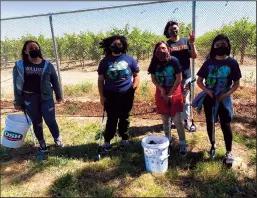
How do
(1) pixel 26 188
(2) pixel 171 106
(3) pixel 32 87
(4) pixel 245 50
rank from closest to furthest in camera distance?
1. (1) pixel 26 188
2. (2) pixel 171 106
3. (3) pixel 32 87
4. (4) pixel 245 50

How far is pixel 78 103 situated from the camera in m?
7.84

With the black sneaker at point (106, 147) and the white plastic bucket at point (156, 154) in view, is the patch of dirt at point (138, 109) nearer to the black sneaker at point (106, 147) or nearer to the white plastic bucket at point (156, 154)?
the black sneaker at point (106, 147)

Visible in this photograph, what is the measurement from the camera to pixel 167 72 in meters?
4.32

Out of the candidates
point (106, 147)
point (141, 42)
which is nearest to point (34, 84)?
point (106, 147)

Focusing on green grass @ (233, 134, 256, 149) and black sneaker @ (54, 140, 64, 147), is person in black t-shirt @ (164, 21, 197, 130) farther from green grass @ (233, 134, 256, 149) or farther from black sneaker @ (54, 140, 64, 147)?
black sneaker @ (54, 140, 64, 147)

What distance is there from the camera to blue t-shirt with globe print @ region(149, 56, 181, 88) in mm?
4274

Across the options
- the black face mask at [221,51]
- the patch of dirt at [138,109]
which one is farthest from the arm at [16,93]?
the black face mask at [221,51]

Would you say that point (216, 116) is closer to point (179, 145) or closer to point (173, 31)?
point (179, 145)

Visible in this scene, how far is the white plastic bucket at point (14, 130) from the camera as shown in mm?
4930

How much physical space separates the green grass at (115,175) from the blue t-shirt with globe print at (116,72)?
3.54 feet

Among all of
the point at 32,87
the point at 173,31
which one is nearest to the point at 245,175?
the point at 173,31

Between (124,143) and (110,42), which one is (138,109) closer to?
(124,143)

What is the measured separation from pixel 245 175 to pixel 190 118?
1.78 meters

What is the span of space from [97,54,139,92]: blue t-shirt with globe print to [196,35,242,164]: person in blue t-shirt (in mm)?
1037
